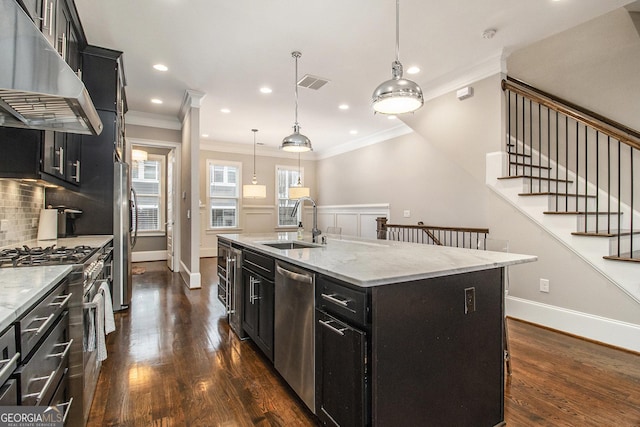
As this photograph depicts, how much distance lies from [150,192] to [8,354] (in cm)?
733

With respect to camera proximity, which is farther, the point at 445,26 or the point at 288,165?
→ the point at 288,165

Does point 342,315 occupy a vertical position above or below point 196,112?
below

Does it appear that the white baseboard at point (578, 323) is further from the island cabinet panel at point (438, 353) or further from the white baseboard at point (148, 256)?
the white baseboard at point (148, 256)

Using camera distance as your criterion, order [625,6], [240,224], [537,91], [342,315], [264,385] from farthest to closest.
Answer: [240,224] → [537,91] → [625,6] → [264,385] → [342,315]

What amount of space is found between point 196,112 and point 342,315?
167 inches

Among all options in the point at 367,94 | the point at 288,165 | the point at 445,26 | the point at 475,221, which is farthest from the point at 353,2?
the point at 288,165

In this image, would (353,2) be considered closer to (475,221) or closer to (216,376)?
(216,376)

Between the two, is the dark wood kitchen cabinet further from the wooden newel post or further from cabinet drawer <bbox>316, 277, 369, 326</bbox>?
the wooden newel post

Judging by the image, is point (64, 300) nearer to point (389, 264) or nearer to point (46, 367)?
point (46, 367)

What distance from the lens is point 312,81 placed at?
418cm

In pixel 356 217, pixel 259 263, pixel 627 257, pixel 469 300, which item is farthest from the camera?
pixel 356 217

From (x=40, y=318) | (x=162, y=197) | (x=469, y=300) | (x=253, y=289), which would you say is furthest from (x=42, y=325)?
(x=162, y=197)

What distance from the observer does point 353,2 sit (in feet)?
8.61

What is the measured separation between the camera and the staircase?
2891 millimetres
